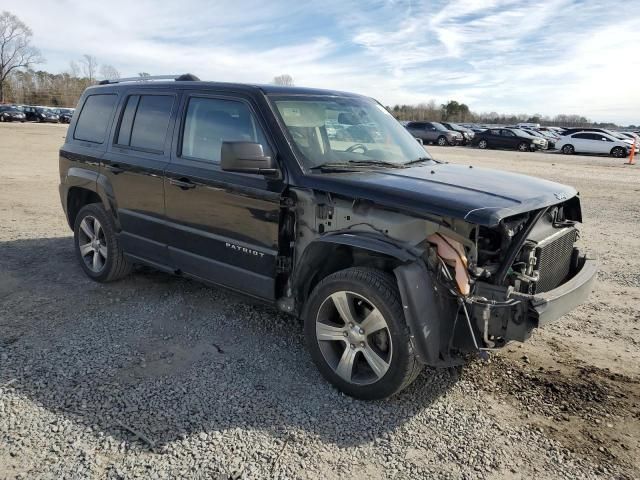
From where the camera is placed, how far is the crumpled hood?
3.05m

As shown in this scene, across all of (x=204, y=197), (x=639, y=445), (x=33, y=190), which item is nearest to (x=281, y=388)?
(x=204, y=197)

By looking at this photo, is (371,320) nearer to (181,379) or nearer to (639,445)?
(181,379)

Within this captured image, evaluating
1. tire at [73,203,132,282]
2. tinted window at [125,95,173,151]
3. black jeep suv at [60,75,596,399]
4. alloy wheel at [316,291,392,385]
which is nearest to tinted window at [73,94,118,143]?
black jeep suv at [60,75,596,399]

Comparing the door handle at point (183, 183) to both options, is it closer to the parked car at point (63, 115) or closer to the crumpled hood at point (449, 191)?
the crumpled hood at point (449, 191)

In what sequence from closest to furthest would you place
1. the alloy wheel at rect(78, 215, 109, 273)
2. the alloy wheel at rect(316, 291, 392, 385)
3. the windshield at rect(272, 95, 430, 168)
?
the alloy wheel at rect(316, 291, 392, 385), the windshield at rect(272, 95, 430, 168), the alloy wheel at rect(78, 215, 109, 273)

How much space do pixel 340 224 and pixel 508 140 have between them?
3314cm

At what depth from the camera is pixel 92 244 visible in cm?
564

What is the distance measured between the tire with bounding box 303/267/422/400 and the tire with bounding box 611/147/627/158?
31127 mm

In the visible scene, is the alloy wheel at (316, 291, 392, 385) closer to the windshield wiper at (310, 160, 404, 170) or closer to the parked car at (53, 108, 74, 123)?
the windshield wiper at (310, 160, 404, 170)

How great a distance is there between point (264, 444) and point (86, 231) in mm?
3666

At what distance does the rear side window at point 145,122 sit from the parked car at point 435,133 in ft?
108

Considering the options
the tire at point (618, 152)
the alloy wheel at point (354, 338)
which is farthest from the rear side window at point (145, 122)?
the tire at point (618, 152)

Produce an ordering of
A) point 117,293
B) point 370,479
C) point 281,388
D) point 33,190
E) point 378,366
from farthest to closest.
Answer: point 33,190 → point 117,293 → point 281,388 → point 378,366 → point 370,479

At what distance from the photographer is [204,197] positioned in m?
4.27
